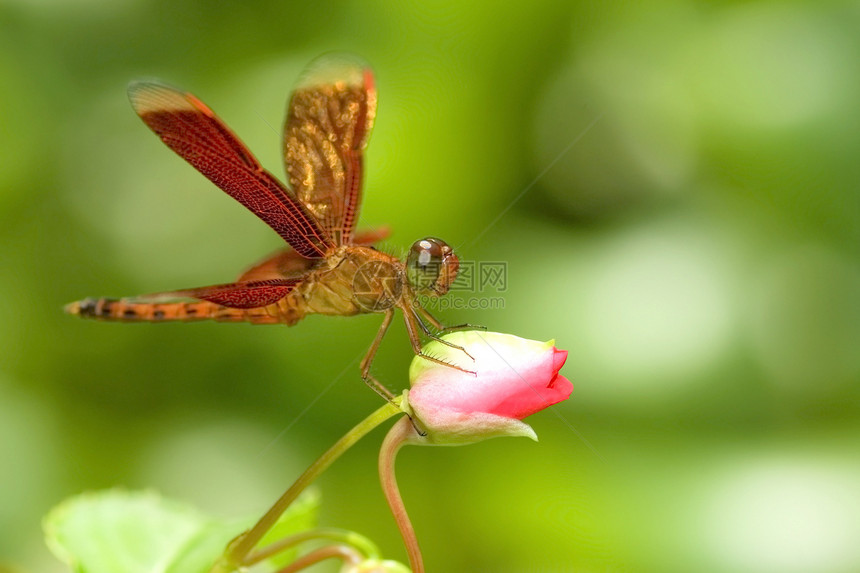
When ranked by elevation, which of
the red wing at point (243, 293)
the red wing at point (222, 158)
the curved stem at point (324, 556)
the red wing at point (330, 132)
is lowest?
the curved stem at point (324, 556)

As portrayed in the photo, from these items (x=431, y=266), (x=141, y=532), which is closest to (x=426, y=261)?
(x=431, y=266)

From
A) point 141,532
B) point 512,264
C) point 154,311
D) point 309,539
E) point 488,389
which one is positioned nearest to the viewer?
point 488,389

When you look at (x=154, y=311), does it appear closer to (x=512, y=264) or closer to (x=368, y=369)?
(x=368, y=369)

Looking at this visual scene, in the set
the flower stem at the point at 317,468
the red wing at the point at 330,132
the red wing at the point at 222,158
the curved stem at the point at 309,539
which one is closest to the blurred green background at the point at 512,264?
the red wing at the point at 330,132

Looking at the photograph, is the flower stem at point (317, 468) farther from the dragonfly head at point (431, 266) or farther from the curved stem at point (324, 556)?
the dragonfly head at point (431, 266)

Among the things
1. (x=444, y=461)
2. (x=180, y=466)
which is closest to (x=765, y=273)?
(x=444, y=461)
